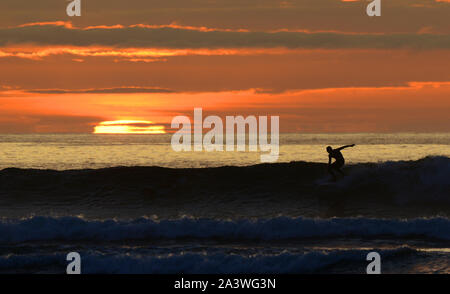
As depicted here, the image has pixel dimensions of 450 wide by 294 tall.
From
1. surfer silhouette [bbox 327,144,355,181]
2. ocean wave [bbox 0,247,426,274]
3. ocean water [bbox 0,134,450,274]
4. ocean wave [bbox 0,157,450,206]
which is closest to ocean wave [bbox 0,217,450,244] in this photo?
ocean water [bbox 0,134,450,274]

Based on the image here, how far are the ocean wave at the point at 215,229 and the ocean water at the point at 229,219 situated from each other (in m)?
0.03

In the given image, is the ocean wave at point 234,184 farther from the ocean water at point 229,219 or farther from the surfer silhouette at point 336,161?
the surfer silhouette at point 336,161

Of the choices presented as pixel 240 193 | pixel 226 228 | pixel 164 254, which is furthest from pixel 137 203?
pixel 164 254

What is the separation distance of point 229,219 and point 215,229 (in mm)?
1090

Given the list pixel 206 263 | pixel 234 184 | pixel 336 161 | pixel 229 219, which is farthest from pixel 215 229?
pixel 336 161

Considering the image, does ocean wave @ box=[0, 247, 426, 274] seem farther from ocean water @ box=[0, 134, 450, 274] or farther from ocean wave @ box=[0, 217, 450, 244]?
ocean wave @ box=[0, 217, 450, 244]

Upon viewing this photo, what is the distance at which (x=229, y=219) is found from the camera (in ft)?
59.3

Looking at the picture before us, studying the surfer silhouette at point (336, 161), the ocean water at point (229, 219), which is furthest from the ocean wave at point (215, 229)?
the surfer silhouette at point (336, 161)

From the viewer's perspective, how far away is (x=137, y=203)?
22.9m

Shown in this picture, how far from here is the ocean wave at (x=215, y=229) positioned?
16594 mm

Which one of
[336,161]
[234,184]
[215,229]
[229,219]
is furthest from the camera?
[234,184]

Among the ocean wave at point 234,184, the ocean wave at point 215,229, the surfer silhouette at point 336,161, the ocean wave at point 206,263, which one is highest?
the surfer silhouette at point 336,161

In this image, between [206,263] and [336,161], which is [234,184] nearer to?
[336,161]

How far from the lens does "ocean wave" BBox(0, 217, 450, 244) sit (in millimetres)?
16594
